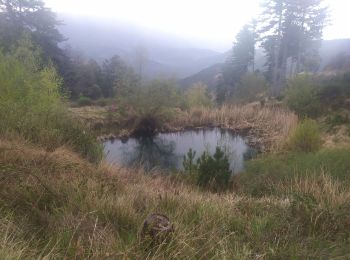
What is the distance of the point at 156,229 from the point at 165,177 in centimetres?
518

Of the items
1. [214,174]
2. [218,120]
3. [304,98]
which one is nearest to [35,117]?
[214,174]

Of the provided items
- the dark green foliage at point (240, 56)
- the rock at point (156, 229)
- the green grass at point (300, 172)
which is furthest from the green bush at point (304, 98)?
the dark green foliage at point (240, 56)

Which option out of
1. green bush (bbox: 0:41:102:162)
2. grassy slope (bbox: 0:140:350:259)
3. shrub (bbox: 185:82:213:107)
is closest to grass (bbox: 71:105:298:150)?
shrub (bbox: 185:82:213:107)

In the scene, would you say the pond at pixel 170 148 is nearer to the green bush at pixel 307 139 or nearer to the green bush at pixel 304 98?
the green bush at pixel 307 139

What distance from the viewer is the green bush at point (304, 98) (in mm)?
18391

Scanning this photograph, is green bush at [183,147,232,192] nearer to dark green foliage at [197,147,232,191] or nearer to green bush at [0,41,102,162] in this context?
dark green foliage at [197,147,232,191]

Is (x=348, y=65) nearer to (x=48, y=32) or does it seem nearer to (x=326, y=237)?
(x=48, y=32)

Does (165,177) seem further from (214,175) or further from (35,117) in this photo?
(35,117)

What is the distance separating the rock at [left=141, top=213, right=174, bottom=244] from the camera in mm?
2898

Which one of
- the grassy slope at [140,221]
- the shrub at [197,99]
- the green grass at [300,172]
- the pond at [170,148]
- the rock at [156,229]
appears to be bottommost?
the pond at [170,148]

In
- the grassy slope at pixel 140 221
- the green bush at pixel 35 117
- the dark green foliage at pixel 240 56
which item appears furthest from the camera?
the dark green foliage at pixel 240 56

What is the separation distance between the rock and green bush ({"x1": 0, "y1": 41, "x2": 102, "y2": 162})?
12.8ft

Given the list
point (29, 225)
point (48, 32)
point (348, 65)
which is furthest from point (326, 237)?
point (348, 65)

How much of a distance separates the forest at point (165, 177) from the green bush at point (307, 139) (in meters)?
0.03
